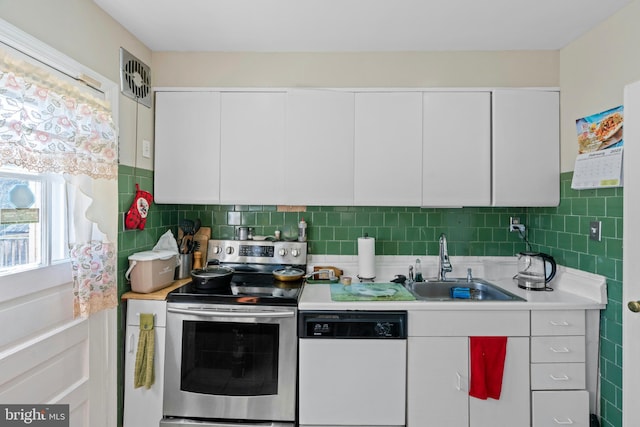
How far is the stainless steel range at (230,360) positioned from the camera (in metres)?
1.86

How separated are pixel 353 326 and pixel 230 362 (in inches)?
28.7

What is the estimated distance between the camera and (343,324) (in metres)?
1.87

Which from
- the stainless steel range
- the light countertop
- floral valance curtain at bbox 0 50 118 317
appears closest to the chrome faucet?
the stainless steel range

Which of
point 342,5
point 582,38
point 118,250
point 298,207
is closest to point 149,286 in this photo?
point 118,250

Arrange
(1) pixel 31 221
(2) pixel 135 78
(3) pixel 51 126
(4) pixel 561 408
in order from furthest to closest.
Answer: (2) pixel 135 78 → (4) pixel 561 408 → (1) pixel 31 221 → (3) pixel 51 126

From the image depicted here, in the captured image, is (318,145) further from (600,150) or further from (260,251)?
(600,150)

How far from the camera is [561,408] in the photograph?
1.83m

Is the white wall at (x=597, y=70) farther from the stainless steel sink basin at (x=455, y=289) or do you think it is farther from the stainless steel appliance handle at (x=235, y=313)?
the stainless steel appliance handle at (x=235, y=313)

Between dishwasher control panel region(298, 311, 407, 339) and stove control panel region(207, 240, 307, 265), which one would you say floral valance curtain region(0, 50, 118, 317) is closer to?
stove control panel region(207, 240, 307, 265)

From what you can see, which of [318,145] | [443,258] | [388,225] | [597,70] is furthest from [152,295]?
[597,70]

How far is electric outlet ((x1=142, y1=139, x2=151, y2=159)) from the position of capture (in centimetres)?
218

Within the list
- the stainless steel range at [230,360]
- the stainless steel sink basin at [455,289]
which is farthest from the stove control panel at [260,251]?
the stainless steel sink basin at [455,289]

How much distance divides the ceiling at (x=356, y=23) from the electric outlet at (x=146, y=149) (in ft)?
2.18

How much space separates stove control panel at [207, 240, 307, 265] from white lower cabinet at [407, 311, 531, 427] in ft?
3.08
